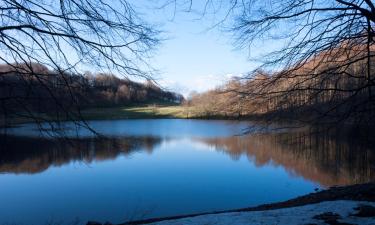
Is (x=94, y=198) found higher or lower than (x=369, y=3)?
lower

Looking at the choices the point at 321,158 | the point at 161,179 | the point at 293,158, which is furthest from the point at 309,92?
the point at 293,158

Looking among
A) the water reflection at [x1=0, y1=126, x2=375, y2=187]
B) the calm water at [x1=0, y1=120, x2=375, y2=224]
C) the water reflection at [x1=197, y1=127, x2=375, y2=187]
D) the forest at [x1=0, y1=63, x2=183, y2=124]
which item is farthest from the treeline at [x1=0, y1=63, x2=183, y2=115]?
the water reflection at [x1=197, y1=127, x2=375, y2=187]

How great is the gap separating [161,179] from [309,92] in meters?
12.2

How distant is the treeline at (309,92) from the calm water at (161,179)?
2.26 meters

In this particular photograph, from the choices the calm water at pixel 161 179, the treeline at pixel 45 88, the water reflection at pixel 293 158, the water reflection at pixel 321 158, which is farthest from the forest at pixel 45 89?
the water reflection at pixel 321 158

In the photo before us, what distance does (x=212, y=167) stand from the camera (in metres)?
20.3

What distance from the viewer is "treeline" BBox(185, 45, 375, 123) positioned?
17.7ft

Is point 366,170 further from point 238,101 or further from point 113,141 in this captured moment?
point 113,141

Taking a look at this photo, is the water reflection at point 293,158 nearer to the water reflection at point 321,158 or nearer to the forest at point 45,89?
the water reflection at point 321,158

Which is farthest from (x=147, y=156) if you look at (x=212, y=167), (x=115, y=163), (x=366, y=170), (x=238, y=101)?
(x=238, y=101)

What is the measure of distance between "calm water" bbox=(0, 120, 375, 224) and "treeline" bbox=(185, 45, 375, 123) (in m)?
2.26

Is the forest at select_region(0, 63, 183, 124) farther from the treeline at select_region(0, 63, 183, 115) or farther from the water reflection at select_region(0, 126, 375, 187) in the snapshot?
the water reflection at select_region(0, 126, 375, 187)

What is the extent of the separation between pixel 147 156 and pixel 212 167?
5.02 m

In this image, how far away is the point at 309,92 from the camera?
555 centimetres
